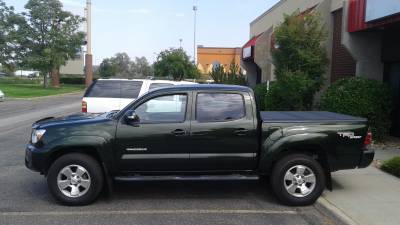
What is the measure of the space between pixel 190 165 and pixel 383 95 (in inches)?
286

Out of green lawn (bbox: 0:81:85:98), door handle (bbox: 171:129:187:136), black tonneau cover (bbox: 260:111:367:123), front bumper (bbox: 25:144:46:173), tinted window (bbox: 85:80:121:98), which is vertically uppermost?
tinted window (bbox: 85:80:121:98)

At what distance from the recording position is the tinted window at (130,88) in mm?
12595

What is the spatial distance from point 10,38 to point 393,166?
174 ft

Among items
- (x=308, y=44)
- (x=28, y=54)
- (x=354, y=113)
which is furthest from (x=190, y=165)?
(x=28, y=54)

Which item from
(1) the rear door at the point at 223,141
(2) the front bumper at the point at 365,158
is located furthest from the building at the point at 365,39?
(1) the rear door at the point at 223,141

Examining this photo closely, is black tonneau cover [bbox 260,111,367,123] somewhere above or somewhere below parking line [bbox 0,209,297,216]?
above

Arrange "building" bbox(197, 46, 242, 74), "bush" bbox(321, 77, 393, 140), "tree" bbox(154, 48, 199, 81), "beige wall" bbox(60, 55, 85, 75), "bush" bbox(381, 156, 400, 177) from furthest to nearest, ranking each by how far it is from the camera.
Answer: "beige wall" bbox(60, 55, 85, 75)
"building" bbox(197, 46, 242, 74)
"tree" bbox(154, 48, 199, 81)
"bush" bbox(321, 77, 393, 140)
"bush" bbox(381, 156, 400, 177)

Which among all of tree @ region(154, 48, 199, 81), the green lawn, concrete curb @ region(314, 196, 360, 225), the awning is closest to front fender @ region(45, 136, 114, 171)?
concrete curb @ region(314, 196, 360, 225)

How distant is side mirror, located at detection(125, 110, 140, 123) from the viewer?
6.91 metres

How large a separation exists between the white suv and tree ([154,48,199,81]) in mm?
33294

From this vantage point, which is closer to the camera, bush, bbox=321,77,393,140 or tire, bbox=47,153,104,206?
tire, bbox=47,153,104,206

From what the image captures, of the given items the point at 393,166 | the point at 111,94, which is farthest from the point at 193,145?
the point at 111,94

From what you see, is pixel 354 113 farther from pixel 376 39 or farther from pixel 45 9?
pixel 45 9

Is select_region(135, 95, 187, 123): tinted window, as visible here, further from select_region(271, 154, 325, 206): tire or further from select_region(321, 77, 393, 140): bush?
select_region(321, 77, 393, 140): bush
